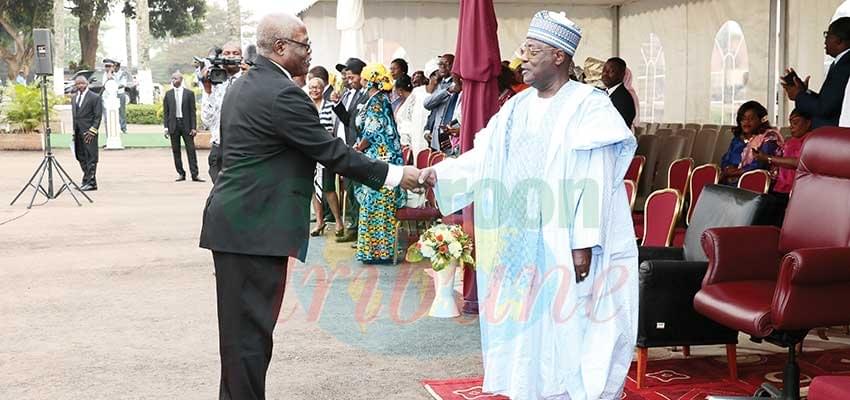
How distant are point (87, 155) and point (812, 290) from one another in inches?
497

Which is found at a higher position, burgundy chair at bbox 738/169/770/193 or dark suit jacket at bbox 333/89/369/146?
dark suit jacket at bbox 333/89/369/146

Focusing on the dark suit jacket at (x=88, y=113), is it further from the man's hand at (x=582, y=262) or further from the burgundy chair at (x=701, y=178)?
the man's hand at (x=582, y=262)

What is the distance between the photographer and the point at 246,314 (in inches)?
145

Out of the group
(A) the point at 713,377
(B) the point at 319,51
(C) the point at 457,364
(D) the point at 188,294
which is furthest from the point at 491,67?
(B) the point at 319,51

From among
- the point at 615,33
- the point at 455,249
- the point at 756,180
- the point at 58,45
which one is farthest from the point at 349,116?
the point at 58,45

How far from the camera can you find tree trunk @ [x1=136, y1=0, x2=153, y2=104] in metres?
35.3

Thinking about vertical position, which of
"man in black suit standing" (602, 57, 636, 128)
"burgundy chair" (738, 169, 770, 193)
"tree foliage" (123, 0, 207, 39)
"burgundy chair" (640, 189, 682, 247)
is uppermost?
"tree foliage" (123, 0, 207, 39)

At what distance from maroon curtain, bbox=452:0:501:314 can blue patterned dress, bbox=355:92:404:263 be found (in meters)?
2.10

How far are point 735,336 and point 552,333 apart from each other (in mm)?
1312

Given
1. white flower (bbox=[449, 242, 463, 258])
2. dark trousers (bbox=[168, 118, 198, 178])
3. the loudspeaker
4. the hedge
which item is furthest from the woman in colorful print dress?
the hedge

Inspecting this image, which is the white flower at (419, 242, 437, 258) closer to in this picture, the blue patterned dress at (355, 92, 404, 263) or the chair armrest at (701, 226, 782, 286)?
the chair armrest at (701, 226, 782, 286)

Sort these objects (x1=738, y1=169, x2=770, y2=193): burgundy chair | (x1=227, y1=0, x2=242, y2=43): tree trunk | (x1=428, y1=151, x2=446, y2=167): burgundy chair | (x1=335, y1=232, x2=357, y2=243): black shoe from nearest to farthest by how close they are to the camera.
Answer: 1. (x1=738, y1=169, x2=770, y2=193): burgundy chair
2. (x1=428, y1=151, x2=446, y2=167): burgundy chair
3. (x1=335, y1=232, x2=357, y2=243): black shoe
4. (x1=227, y1=0, x2=242, y2=43): tree trunk

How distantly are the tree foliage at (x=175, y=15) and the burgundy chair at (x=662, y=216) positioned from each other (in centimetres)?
3972

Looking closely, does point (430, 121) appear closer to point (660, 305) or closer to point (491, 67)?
point (491, 67)
